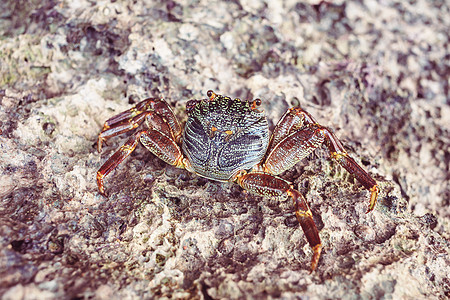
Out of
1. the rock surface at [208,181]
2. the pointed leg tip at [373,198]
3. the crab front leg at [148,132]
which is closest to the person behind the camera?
the rock surface at [208,181]

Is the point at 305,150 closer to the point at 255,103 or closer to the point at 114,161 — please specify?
the point at 255,103

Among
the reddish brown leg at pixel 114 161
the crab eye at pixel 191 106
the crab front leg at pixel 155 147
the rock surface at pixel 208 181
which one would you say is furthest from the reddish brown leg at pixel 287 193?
the reddish brown leg at pixel 114 161

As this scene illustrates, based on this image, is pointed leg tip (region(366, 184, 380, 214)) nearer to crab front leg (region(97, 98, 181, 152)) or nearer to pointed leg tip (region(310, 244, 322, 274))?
pointed leg tip (region(310, 244, 322, 274))

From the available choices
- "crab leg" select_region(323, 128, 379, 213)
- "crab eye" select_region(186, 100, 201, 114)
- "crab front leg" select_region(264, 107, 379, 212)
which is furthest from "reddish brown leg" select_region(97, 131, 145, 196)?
"crab leg" select_region(323, 128, 379, 213)

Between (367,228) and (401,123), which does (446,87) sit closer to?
(401,123)

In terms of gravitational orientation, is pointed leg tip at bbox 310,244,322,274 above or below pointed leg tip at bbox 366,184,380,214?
above

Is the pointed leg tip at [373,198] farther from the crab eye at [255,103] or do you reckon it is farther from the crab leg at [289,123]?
the crab eye at [255,103]

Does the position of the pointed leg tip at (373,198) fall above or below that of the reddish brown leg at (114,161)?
below
